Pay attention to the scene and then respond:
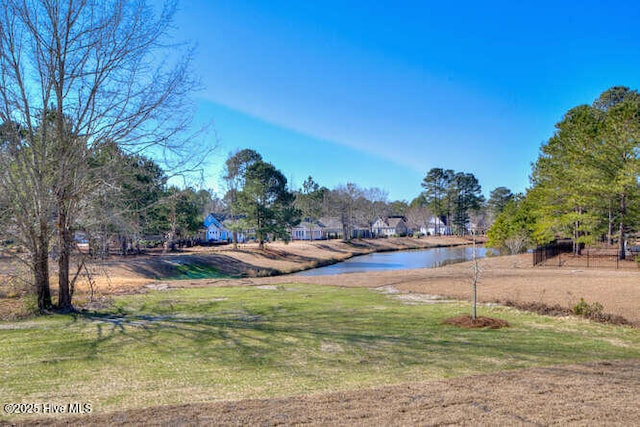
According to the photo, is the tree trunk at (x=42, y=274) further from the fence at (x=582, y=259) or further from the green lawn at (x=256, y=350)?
the fence at (x=582, y=259)

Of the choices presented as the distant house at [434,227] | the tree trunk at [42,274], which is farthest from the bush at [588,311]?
the distant house at [434,227]

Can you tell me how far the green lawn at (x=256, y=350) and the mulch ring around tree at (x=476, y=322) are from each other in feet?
0.98

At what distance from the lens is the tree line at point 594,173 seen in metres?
26.4

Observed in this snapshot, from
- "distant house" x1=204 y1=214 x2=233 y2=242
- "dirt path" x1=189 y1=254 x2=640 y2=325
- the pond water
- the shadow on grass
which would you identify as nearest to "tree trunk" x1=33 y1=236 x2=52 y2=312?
the shadow on grass

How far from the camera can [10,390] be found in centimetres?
561

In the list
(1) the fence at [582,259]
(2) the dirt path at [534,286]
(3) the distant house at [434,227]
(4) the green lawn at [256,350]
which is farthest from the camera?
(3) the distant house at [434,227]

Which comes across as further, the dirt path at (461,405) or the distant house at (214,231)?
the distant house at (214,231)

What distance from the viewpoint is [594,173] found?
27.1 meters

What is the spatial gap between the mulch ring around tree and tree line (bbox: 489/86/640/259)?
20685mm

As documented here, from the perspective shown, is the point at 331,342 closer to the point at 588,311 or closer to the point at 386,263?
the point at 588,311

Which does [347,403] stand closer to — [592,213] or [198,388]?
[198,388]

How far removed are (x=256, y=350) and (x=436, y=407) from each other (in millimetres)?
3967

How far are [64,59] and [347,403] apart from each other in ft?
33.5

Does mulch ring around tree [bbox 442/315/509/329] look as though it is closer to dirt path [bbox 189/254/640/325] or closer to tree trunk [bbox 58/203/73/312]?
dirt path [bbox 189/254/640/325]
